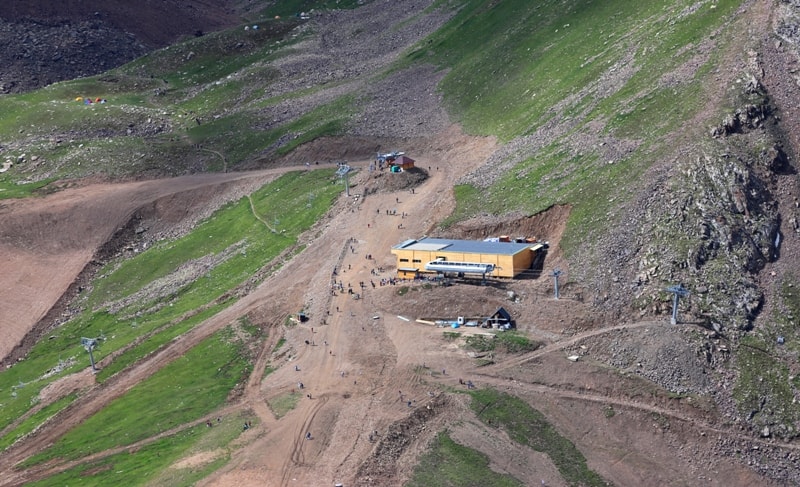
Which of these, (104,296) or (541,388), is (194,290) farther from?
(541,388)

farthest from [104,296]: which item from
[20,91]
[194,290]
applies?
[20,91]

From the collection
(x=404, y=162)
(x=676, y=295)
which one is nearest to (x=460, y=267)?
(x=676, y=295)

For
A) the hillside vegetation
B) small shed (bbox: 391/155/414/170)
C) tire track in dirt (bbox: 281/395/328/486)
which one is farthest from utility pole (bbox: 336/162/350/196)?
tire track in dirt (bbox: 281/395/328/486)

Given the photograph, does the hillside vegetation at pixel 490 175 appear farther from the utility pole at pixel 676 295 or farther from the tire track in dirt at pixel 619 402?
the tire track in dirt at pixel 619 402

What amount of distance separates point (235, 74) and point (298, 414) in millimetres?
108291

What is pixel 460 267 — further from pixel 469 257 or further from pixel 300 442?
pixel 300 442

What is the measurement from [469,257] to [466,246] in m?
2.86

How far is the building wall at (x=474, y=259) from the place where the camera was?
89500 mm

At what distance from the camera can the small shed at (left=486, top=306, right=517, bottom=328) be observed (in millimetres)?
85250

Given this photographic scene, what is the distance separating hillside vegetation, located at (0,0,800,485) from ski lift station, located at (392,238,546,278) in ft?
12.7

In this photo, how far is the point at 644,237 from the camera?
86375 millimetres

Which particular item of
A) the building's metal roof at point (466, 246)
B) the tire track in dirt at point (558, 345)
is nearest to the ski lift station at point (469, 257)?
the building's metal roof at point (466, 246)

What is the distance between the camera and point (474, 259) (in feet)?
299

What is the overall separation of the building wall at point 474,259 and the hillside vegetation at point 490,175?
3.86 metres
